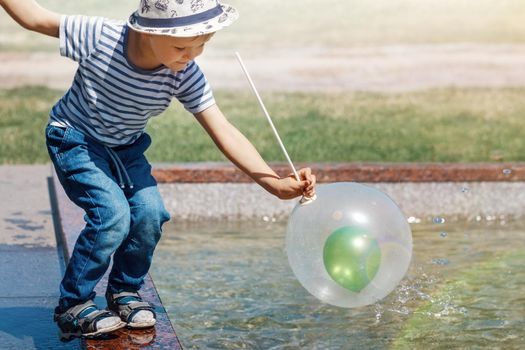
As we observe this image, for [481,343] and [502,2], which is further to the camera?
[502,2]

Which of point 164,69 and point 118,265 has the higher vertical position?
point 164,69

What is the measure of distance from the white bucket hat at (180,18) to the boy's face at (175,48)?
0.05 meters

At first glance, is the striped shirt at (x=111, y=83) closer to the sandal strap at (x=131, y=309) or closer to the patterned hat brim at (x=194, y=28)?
the patterned hat brim at (x=194, y=28)

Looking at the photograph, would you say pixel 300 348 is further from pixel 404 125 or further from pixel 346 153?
pixel 404 125

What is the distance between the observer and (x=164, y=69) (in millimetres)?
4074

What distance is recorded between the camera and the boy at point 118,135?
4.02 m

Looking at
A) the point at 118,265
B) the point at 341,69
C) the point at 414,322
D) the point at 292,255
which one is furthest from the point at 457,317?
the point at 341,69

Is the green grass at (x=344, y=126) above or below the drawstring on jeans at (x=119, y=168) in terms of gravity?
below

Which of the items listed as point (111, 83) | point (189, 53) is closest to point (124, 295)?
point (111, 83)

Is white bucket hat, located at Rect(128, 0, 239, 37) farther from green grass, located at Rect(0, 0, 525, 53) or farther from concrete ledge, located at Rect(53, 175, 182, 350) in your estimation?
green grass, located at Rect(0, 0, 525, 53)

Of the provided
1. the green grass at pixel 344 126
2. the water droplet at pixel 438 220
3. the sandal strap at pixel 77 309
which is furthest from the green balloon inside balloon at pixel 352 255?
the green grass at pixel 344 126

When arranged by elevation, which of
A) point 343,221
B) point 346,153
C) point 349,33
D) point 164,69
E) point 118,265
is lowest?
point 349,33

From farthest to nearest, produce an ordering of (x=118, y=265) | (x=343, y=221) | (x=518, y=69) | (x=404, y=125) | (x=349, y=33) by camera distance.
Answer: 1. (x=349, y=33)
2. (x=518, y=69)
3. (x=404, y=125)
4. (x=118, y=265)
5. (x=343, y=221)

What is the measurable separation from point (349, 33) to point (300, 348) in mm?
15379
